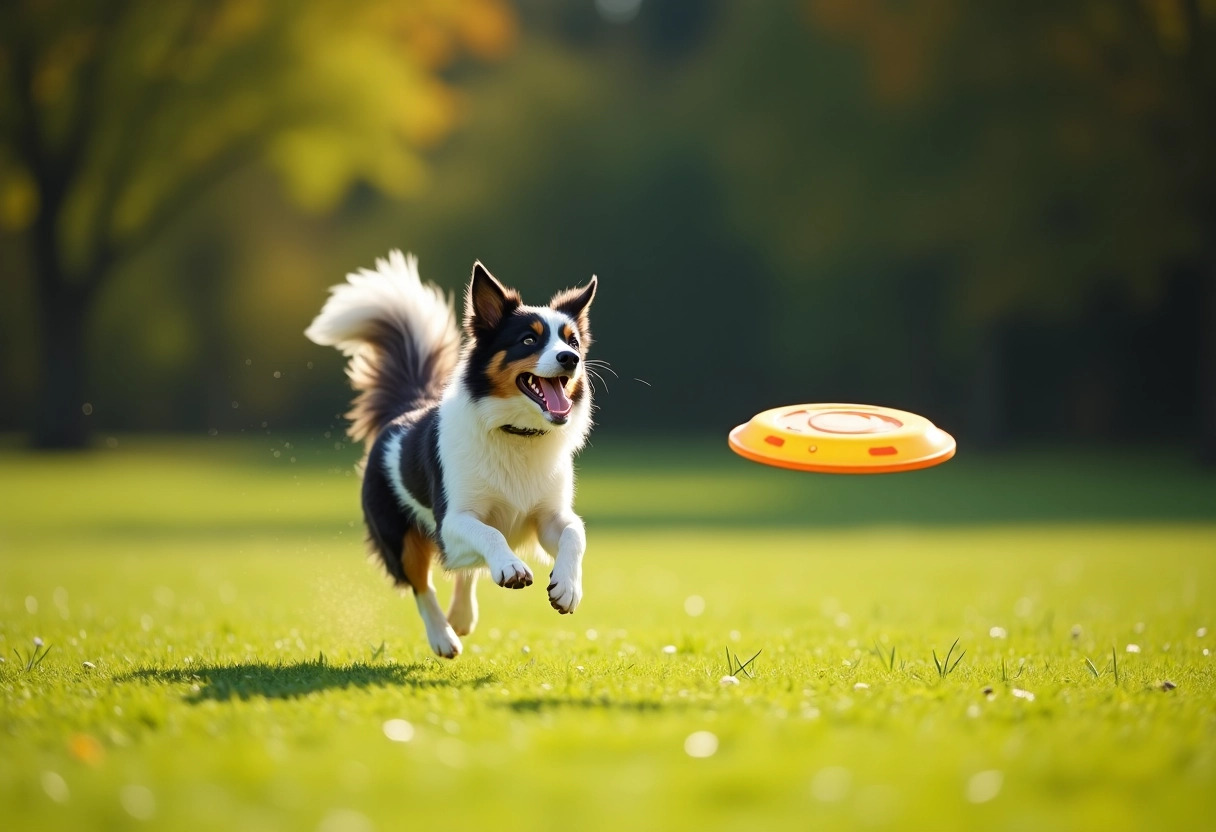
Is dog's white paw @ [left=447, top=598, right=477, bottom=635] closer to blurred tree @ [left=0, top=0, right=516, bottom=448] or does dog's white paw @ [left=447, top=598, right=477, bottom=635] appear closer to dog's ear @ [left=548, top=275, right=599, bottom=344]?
dog's ear @ [left=548, top=275, right=599, bottom=344]

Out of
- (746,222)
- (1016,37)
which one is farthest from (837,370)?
(1016,37)

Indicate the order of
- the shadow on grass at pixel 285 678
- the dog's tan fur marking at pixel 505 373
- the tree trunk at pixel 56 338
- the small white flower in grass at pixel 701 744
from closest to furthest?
the small white flower in grass at pixel 701 744 < the shadow on grass at pixel 285 678 < the dog's tan fur marking at pixel 505 373 < the tree trunk at pixel 56 338

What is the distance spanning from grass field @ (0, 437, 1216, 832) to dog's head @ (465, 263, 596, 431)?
1.27 metres

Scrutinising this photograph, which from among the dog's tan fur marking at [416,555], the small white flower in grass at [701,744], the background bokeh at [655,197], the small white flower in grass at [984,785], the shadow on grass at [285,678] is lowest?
the shadow on grass at [285,678]

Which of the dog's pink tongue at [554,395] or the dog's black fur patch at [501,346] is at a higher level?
the dog's black fur patch at [501,346]

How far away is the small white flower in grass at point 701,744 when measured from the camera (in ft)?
13.3

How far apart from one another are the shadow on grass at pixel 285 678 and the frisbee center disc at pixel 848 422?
2.63 meters

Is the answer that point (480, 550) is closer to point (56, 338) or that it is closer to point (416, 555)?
point (416, 555)

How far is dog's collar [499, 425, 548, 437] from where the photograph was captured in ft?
21.7

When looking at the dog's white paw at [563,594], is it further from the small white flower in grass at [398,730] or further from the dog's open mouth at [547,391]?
the small white flower in grass at [398,730]

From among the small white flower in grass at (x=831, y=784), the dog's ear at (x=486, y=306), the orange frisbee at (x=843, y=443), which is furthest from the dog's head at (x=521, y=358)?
the small white flower in grass at (x=831, y=784)

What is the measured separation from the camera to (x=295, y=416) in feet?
123

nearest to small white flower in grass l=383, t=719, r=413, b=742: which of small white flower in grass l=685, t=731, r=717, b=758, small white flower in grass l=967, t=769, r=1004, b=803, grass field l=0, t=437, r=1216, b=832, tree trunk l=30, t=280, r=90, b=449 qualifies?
grass field l=0, t=437, r=1216, b=832

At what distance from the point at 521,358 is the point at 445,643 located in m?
1.56
